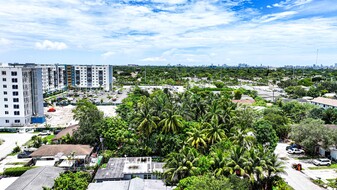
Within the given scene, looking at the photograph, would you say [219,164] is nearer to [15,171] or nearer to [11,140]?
[15,171]

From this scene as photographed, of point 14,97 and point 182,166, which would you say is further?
point 14,97

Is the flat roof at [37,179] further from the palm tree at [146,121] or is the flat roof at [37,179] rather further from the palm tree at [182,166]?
the palm tree at [182,166]

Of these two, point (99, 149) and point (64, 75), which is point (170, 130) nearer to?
point (99, 149)

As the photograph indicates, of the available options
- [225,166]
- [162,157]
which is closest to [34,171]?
[162,157]

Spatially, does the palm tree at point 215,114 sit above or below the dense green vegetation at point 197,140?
above

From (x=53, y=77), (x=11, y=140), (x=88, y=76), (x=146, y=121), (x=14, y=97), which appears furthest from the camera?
(x=88, y=76)

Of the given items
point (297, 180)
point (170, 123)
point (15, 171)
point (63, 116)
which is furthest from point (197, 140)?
point (63, 116)

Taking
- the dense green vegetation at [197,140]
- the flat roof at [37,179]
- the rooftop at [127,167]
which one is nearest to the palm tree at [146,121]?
the dense green vegetation at [197,140]
